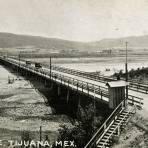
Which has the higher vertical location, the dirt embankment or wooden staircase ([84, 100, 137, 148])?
wooden staircase ([84, 100, 137, 148])

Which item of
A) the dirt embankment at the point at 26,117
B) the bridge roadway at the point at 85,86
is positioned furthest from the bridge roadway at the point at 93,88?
the dirt embankment at the point at 26,117

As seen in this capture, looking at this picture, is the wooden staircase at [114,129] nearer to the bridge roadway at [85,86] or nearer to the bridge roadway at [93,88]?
the bridge roadway at [93,88]

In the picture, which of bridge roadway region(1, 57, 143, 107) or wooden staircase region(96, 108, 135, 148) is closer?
wooden staircase region(96, 108, 135, 148)

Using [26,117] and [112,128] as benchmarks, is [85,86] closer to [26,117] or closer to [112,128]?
[26,117]

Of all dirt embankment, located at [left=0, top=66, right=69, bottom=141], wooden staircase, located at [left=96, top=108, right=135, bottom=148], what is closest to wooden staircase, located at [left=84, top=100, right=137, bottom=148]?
wooden staircase, located at [left=96, top=108, right=135, bottom=148]

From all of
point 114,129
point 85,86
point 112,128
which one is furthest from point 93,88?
point 114,129

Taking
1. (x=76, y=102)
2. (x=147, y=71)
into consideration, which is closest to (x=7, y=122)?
(x=76, y=102)

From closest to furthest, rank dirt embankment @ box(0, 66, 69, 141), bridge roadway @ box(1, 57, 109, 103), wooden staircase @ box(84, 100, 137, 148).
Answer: wooden staircase @ box(84, 100, 137, 148)
dirt embankment @ box(0, 66, 69, 141)
bridge roadway @ box(1, 57, 109, 103)

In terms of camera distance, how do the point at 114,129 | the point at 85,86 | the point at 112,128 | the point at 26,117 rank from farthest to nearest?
the point at 85,86 < the point at 26,117 < the point at 112,128 < the point at 114,129

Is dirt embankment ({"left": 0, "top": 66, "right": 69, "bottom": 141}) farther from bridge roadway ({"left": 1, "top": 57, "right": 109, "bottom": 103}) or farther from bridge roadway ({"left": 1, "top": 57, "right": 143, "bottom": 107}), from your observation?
bridge roadway ({"left": 1, "top": 57, "right": 143, "bottom": 107})
